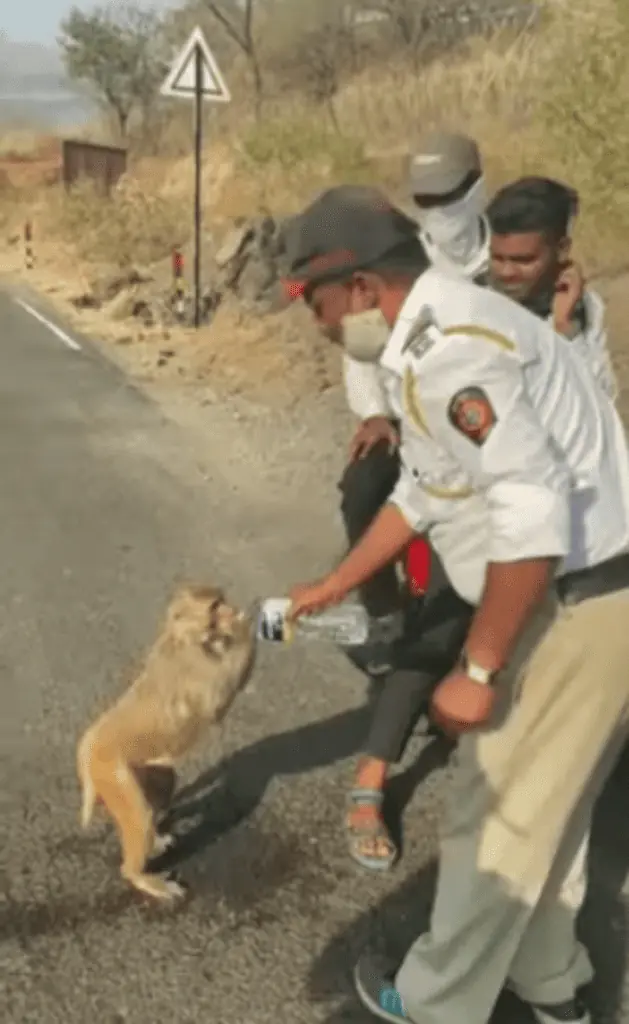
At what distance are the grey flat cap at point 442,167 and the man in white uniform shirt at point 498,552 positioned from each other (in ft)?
5.37

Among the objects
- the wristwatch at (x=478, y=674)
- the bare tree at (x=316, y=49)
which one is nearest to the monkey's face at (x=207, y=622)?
the wristwatch at (x=478, y=674)

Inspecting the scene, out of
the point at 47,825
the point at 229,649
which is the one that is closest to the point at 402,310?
the point at 229,649

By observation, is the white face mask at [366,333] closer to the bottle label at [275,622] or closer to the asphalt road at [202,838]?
the bottle label at [275,622]

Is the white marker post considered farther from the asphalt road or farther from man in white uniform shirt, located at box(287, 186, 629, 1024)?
man in white uniform shirt, located at box(287, 186, 629, 1024)

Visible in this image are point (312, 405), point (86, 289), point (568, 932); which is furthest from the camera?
point (86, 289)

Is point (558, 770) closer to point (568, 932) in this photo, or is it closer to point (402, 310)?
point (568, 932)

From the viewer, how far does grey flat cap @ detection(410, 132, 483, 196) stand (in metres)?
4.18

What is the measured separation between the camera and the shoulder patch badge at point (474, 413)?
2334 millimetres

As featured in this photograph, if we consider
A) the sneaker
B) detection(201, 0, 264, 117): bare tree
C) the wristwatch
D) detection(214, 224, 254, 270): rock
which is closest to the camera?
the wristwatch

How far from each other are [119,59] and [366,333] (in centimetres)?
4935

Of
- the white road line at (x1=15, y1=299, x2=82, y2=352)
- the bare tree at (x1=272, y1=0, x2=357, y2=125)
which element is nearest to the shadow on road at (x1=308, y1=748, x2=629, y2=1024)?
the white road line at (x1=15, y1=299, x2=82, y2=352)

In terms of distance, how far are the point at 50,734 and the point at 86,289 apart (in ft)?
43.2

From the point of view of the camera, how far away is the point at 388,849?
3.83m

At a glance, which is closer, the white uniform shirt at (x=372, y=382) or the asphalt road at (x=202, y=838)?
the asphalt road at (x=202, y=838)
